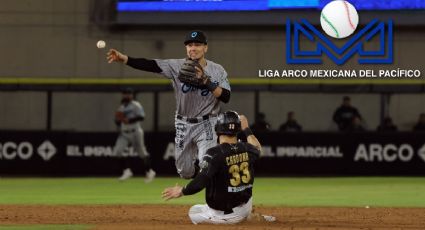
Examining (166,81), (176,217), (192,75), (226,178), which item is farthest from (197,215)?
(166,81)

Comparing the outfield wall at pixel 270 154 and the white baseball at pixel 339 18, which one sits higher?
the white baseball at pixel 339 18

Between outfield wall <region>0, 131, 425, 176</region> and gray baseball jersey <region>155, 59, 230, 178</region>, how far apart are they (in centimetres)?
925

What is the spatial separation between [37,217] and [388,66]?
39.8ft

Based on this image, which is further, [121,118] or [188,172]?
[121,118]

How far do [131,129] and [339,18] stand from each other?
4.36m

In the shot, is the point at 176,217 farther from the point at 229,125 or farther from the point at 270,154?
the point at 270,154

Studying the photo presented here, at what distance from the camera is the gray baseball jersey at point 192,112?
29.6 feet

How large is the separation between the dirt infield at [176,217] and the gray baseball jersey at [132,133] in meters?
5.55

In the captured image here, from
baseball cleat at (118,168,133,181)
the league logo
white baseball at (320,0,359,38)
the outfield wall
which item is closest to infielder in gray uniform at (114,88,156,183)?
baseball cleat at (118,168,133,181)

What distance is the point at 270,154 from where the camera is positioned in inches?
733

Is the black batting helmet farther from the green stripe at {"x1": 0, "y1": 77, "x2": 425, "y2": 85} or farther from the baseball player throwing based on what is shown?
the green stripe at {"x1": 0, "y1": 77, "x2": 425, "y2": 85}

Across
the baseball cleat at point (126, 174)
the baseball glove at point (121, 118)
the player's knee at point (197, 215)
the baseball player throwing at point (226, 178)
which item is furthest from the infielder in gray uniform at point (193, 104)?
the baseball cleat at point (126, 174)

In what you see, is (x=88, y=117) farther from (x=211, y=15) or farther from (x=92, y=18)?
(x=211, y=15)

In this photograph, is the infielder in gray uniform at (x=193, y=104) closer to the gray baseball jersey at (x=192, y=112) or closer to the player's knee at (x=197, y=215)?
the gray baseball jersey at (x=192, y=112)
